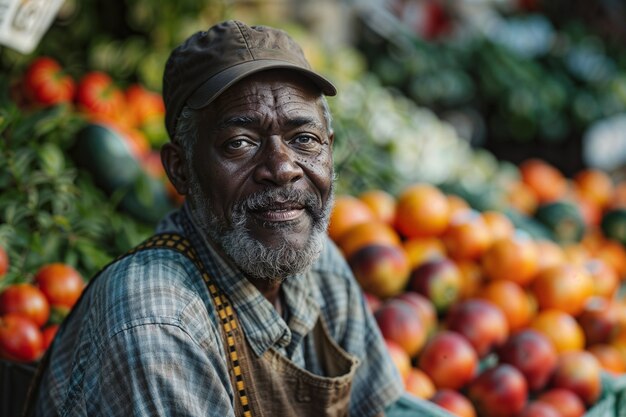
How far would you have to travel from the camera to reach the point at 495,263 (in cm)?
329

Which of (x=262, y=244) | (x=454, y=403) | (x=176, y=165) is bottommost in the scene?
(x=454, y=403)

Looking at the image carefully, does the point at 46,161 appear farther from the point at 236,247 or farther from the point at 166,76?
the point at 236,247

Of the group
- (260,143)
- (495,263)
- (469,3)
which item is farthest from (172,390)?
(469,3)

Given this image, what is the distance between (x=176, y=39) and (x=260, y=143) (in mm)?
2863

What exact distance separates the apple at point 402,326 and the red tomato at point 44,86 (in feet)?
6.16

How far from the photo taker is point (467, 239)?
3.37 meters

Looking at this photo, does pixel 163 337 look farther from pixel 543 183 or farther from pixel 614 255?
pixel 543 183

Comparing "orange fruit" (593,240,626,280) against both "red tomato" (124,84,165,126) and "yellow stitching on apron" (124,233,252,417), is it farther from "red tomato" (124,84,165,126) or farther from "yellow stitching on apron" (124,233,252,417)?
"yellow stitching on apron" (124,233,252,417)

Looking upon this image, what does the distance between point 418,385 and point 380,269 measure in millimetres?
541

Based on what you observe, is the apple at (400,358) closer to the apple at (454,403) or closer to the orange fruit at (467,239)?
the apple at (454,403)

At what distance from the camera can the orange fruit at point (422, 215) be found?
3.44m

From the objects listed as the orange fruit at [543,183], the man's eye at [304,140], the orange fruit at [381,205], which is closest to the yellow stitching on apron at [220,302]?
the man's eye at [304,140]

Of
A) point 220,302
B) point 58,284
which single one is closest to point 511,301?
point 220,302

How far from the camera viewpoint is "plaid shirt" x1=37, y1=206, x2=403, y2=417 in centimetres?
162
